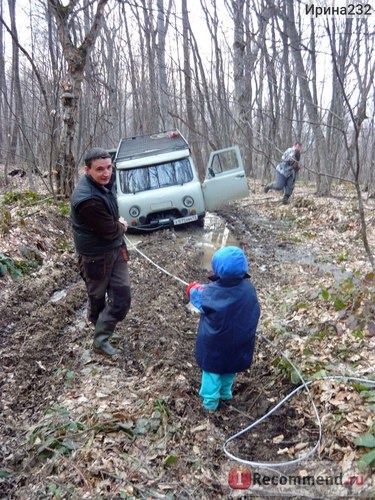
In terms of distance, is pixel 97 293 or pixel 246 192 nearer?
pixel 97 293

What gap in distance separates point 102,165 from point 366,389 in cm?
299

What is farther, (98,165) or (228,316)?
(98,165)

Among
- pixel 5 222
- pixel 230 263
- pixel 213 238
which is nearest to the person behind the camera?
pixel 230 263

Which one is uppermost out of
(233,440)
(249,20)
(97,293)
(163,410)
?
(249,20)

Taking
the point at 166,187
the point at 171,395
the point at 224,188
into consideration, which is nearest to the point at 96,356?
the point at 171,395

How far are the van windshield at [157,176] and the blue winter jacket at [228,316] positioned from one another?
23.3 ft

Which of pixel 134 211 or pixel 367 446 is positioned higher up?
pixel 134 211

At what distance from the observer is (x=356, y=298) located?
4.98 metres

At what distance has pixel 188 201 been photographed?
403 inches

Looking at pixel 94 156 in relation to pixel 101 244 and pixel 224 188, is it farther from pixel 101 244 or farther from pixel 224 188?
pixel 224 188

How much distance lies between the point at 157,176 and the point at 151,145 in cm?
111

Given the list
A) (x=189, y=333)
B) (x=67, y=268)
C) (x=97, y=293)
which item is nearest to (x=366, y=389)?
(x=189, y=333)

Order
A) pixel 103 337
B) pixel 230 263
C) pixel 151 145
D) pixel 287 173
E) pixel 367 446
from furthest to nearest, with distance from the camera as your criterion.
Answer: pixel 287 173 → pixel 151 145 → pixel 103 337 → pixel 230 263 → pixel 367 446

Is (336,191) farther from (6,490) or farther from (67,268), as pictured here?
(6,490)
